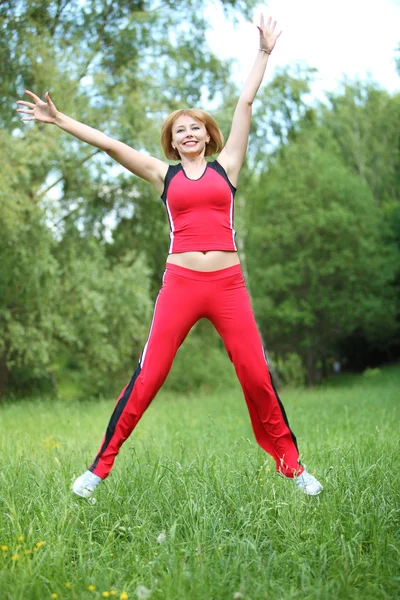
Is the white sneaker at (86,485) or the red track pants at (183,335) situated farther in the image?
the red track pants at (183,335)

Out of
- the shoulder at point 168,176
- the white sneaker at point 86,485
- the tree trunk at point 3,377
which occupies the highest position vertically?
the shoulder at point 168,176

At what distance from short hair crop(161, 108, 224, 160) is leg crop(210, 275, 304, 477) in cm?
94

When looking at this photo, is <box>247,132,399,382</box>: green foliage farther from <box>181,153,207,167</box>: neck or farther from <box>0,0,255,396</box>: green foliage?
<box>181,153,207,167</box>: neck

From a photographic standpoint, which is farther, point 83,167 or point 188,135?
point 83,167

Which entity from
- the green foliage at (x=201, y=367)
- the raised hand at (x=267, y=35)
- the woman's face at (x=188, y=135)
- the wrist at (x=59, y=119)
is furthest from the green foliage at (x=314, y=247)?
the wrist at (x=59, y=119)

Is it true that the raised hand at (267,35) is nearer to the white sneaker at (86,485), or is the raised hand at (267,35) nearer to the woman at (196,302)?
the woman at (196,302)

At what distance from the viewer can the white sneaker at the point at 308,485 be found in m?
3.46

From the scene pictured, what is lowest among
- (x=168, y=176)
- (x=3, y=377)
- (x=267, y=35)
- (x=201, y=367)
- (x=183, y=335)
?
(x=201, y=367)

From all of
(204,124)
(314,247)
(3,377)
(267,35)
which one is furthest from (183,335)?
(314,247)

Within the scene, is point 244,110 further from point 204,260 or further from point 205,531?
point 205,531

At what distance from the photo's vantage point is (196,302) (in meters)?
3.62

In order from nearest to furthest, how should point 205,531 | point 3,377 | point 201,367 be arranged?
point 205,531, point 3,377, point 201,367

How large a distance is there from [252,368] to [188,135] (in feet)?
4.69

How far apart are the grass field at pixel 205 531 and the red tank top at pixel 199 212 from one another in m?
1.32
